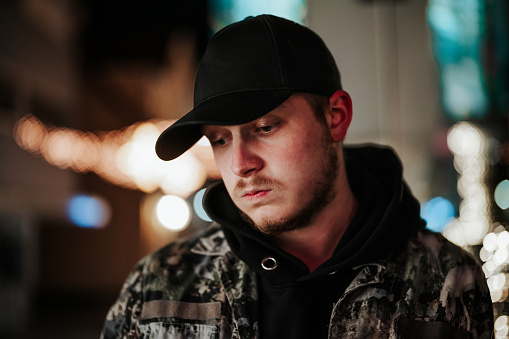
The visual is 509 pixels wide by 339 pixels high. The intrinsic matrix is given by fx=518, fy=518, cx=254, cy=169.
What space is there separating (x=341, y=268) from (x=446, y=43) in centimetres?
354

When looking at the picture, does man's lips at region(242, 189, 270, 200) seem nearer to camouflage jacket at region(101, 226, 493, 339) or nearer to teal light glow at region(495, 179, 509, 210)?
camouflage jacket at region(101, 226, 493, 339)

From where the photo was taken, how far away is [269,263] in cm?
207

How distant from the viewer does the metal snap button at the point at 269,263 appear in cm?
206

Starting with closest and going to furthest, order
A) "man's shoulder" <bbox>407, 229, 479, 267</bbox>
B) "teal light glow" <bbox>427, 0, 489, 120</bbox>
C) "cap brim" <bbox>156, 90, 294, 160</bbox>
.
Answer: "cap brim" <bbox>156, 90, 294, 160</bbox> < "man's shoulder" <bbox>407, 229, 479, 267</bbox> < "teal light glow" <bbox>427, 0, 489, 120</bbox>

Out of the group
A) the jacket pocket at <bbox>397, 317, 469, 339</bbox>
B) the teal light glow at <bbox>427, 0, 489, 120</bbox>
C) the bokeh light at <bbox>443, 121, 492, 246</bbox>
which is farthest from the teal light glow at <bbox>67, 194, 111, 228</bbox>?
the jacket pocket at <bbox>397, 317, 469, 339</bbox>

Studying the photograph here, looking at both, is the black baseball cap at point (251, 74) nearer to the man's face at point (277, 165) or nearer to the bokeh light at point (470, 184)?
the man's face at point (277, 165)

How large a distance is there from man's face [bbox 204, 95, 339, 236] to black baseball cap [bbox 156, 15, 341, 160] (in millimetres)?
87

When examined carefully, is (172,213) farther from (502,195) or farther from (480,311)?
(480,311)

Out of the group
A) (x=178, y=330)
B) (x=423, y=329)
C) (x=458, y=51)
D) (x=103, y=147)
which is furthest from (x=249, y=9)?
(x=103, y=147)

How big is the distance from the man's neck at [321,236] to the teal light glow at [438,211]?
8.25 feet

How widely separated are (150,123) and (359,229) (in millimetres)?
8917

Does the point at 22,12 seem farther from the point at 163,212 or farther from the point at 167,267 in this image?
the point at 167,267

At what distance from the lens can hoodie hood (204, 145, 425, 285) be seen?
204 cm

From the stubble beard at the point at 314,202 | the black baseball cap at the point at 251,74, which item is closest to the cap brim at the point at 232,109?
the black baseball cap at the point at 251,74
